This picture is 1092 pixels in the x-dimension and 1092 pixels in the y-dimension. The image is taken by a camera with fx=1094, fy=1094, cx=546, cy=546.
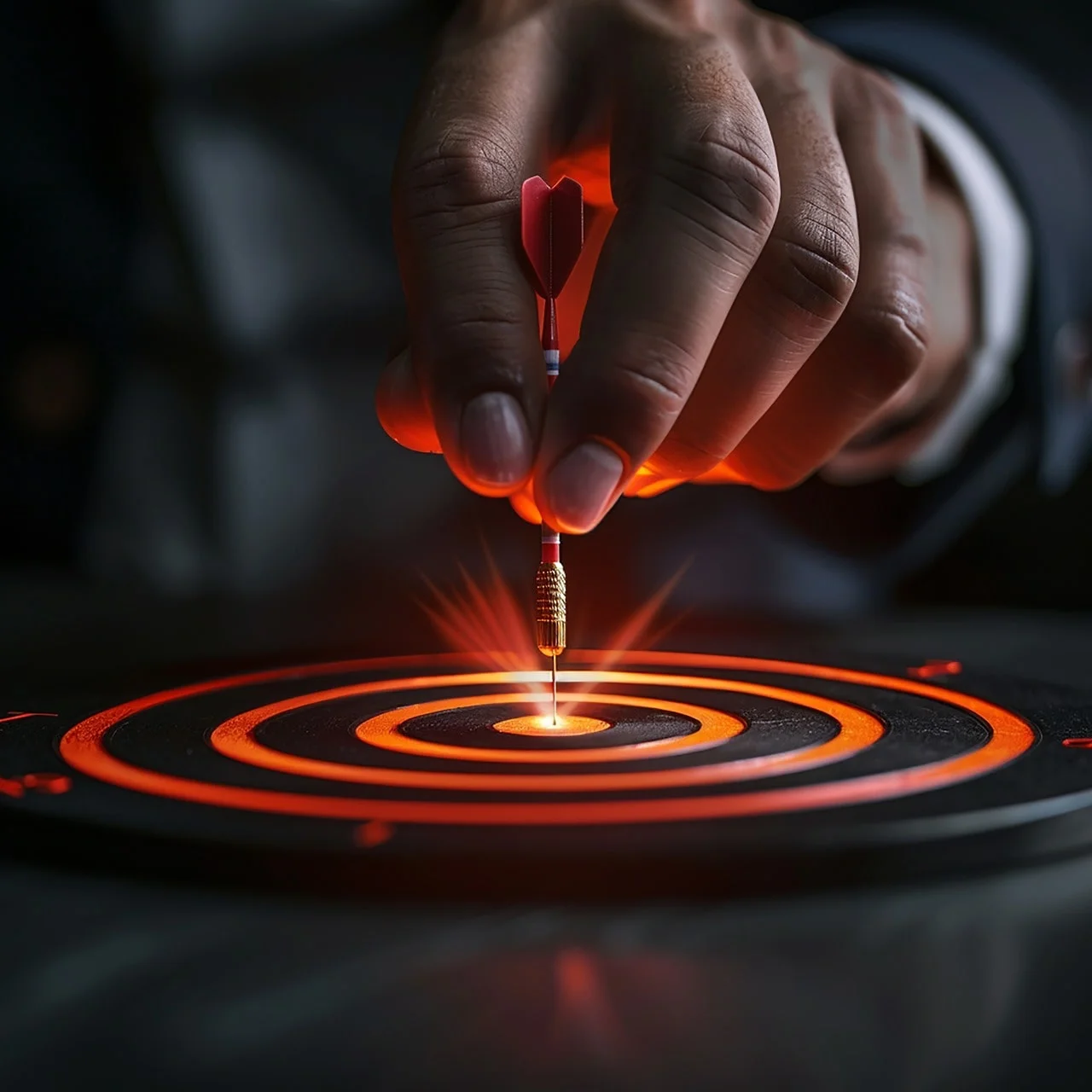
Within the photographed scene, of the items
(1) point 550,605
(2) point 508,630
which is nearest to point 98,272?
(2) point 508,630

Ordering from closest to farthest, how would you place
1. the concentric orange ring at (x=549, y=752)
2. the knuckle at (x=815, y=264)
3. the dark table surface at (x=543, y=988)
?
the dark table surface at (x=543, y=988), the concentric orange ring at (x=549, y=752), the knuckle at (x=815, y=264)

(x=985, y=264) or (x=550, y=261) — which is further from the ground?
(x=985, y=264)

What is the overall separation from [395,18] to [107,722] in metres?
1.59

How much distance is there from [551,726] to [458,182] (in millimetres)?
362

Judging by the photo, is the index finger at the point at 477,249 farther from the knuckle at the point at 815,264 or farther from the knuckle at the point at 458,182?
the knuckle at the point at 815,264

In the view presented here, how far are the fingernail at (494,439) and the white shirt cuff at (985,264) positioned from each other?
931 millimetres

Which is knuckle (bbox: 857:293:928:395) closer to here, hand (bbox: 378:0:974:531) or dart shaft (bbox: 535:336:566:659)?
hand (bbox: 378:0:974:531)

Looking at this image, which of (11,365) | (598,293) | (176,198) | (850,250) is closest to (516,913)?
(598,293)

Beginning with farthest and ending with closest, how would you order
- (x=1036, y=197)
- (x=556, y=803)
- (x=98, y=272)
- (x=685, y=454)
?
(x=98, y=272), (x=1036, y=197), (x=685, y=454), (x=556, y=803)

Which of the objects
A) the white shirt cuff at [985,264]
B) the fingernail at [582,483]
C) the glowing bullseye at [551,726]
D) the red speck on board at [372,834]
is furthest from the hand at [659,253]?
the white shirt cuff at [985,264]

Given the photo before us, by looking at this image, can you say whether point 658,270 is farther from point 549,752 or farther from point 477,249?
point 549,752

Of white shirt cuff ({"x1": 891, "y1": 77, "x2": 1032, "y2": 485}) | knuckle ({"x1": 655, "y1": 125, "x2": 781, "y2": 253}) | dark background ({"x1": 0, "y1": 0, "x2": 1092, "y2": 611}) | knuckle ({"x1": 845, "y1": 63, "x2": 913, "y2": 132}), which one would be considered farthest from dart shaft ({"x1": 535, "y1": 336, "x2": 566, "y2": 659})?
dark background ({"x1": 0, "y1": 0, "x2": 1092, "y2": 611})

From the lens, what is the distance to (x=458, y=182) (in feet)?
2.35

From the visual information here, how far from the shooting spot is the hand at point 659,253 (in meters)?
0.67
